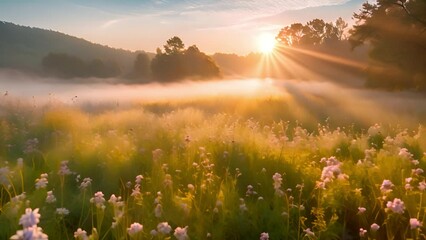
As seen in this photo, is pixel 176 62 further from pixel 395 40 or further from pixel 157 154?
pixel 157 154

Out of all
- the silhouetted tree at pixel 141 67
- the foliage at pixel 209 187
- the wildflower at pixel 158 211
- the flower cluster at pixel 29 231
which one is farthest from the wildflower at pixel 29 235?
the silhouetted tree at pixel 141 67

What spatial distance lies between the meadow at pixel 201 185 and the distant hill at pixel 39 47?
85867mm

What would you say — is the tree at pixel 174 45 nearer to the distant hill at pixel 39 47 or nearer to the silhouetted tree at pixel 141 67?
the silhouetted tree at pixel 141 67

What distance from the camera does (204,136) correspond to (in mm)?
8781

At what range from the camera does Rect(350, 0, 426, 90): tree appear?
2200 centimetres

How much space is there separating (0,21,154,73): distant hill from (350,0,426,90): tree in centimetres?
7263

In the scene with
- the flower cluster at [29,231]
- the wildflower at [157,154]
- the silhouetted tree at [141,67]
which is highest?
the flower cluster at [29,231]

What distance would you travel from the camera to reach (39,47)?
11100 centimetres

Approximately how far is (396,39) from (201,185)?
73.0 feet

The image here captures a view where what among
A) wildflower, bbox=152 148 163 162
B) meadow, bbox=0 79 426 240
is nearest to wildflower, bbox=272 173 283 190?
meadow, bbox=0 79 426 240

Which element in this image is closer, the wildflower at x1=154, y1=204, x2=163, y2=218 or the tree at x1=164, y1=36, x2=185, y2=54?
the wildflower at x1=154, y1=204, x2=163, y2=218

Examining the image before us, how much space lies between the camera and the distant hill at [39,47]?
9281 cm

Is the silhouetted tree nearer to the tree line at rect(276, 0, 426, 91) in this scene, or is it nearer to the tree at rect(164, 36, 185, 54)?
the tree at rect(164, 36, 185, 54)

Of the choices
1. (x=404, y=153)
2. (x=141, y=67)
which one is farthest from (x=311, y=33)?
(x=404, y=153)
